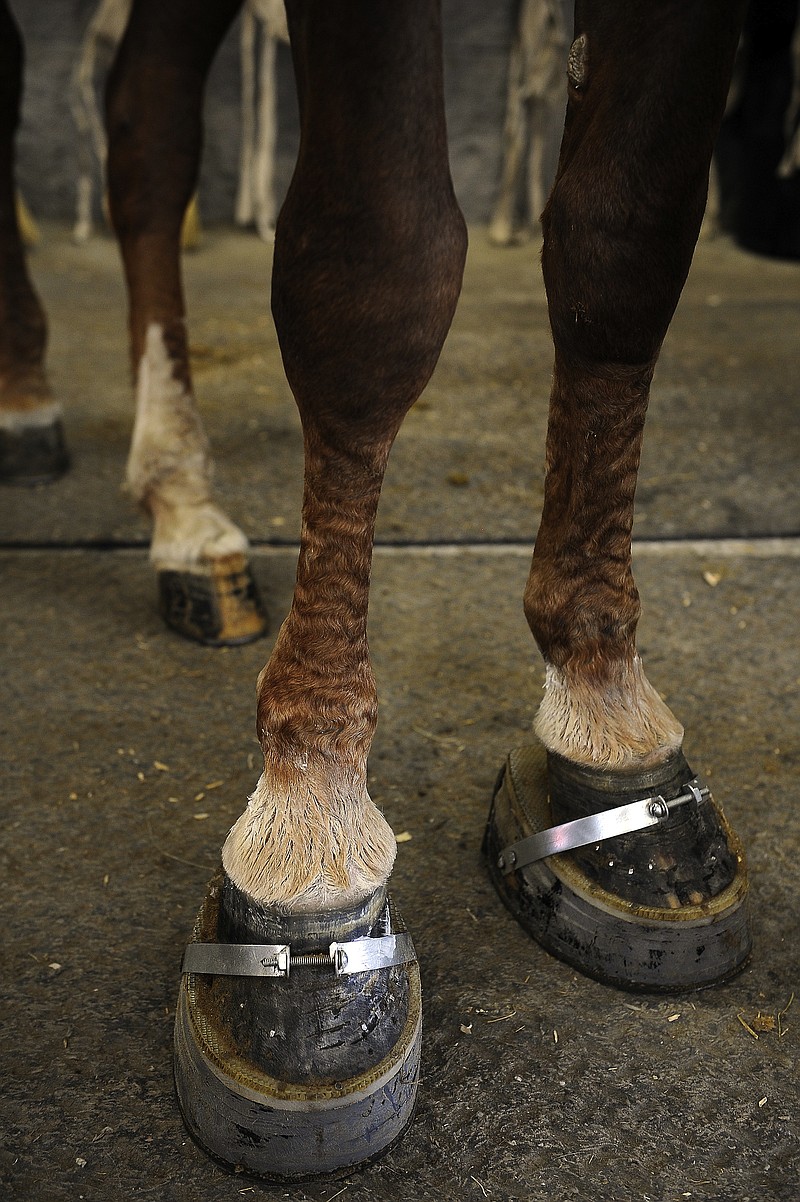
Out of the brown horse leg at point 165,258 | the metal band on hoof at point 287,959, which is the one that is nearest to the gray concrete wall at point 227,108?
the brown horse leg at point 165,258

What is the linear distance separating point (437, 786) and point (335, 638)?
393 millimetres

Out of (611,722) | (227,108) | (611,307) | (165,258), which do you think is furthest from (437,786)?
(227,108)

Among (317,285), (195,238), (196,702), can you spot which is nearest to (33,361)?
(196,702)

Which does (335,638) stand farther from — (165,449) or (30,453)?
(30,453)

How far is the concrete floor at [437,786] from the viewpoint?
0.74 m

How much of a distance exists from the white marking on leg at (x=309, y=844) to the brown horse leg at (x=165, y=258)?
2.01ft

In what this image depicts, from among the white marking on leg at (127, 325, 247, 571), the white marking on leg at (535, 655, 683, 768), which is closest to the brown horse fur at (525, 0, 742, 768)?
the white marking on leg at (535, 655, 683, 768)

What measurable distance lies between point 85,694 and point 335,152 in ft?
2.51

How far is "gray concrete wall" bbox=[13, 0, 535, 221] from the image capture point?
3.94m

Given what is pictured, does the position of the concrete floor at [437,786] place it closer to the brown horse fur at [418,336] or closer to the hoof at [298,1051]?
the hoof at [298,1051]

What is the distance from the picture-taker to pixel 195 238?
372 centimetres

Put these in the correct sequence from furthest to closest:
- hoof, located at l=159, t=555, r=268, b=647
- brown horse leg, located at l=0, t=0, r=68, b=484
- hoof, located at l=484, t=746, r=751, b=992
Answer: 1. brown horse leg, located at l=0, t=0, r=68, b=484
2. hoof, located at l=159, t=555, r=268, b=647
3. hoof, located at l=484, t=746, r=751, b=992

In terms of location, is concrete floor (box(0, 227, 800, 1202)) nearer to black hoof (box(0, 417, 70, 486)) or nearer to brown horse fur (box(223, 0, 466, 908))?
black hoof (box(0, 417, 70, 486))

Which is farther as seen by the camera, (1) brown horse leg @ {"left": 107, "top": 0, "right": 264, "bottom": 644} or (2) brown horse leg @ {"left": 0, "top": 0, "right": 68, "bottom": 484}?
(2) brown horse leg @ {"left": 0, "top": 0, "right": 68, "bottom": 484}
